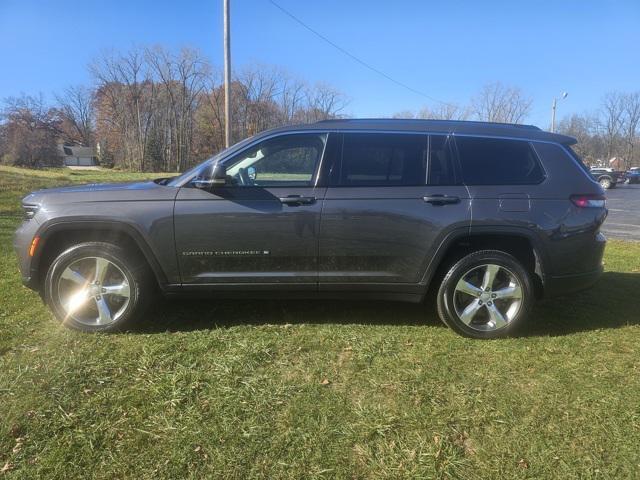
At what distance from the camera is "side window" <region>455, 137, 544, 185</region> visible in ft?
12.9

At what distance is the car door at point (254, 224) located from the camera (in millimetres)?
3766

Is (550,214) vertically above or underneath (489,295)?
above

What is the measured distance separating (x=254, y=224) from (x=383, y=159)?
1.18 metres

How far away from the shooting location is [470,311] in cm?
396

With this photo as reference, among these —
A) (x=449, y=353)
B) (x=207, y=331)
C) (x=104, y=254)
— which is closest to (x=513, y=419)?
(x=449, y=353)

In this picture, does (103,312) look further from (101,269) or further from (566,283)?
(566,283)

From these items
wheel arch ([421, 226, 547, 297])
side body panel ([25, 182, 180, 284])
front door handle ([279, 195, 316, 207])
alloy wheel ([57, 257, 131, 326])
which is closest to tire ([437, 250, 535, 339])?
wheel arch ([421, 226, 547, 297])

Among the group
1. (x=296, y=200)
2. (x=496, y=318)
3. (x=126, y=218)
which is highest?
(x=296, y=200)

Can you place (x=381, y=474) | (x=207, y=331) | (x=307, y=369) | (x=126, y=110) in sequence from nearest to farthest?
(x=381, y=474) < (x=307, y=369) < (x=207, y=331) < (x=126, y=110)

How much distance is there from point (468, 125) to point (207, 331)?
2842mm

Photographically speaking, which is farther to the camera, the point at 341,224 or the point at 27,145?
the point at 27,145

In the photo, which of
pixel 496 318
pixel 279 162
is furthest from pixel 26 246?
pixel 496 318

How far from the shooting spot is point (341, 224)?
12.4 ft

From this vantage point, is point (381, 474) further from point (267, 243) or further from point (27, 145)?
point (27, 145)
